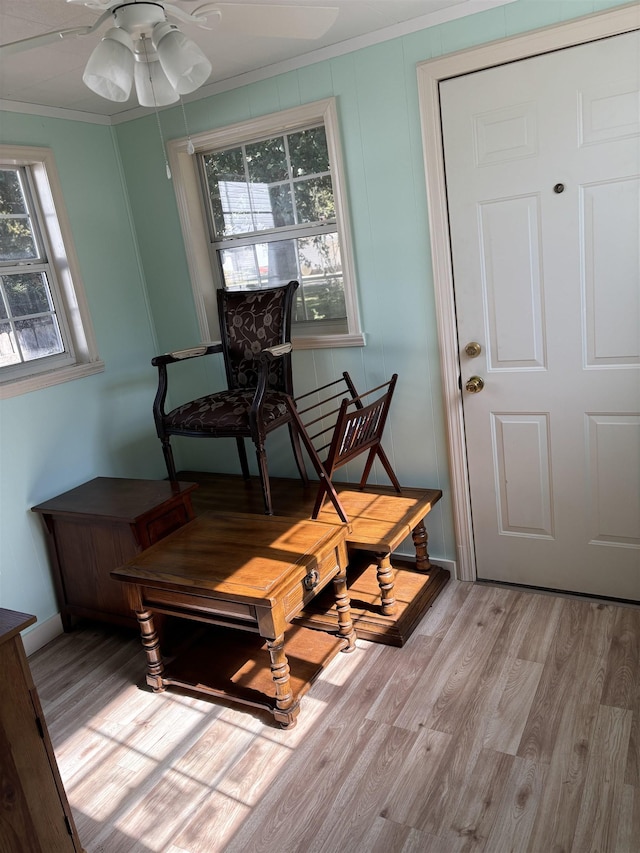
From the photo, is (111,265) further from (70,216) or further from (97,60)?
(97,60)

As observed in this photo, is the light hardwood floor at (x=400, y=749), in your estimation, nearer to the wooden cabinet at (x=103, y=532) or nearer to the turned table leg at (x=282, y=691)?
the turned table leg at (x=282, y=691)

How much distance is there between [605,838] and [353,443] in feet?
5.07

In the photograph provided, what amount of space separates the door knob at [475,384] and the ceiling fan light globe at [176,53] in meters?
1.58

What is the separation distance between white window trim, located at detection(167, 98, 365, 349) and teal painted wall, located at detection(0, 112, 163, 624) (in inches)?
13.8

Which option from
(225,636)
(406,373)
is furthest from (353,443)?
(225,636)

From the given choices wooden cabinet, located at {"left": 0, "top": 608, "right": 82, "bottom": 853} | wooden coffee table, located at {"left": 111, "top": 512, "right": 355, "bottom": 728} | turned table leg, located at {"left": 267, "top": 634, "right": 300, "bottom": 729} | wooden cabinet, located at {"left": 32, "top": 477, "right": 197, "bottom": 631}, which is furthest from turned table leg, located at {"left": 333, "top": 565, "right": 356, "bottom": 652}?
wooden cabinet, located at {"left": 0, "top": 608, "right": 82, "bottom": 853}

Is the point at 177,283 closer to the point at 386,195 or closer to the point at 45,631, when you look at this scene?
the point at 386,195

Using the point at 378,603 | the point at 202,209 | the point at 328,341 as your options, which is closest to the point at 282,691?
the point at 378,603

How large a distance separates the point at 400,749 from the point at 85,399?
6.96 ft

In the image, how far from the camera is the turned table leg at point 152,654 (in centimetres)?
247

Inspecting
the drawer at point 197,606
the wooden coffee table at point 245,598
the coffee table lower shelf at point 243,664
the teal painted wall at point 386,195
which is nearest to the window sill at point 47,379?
the teal painted wall at point 386,195

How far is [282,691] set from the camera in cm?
223

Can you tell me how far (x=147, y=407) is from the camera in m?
3.57

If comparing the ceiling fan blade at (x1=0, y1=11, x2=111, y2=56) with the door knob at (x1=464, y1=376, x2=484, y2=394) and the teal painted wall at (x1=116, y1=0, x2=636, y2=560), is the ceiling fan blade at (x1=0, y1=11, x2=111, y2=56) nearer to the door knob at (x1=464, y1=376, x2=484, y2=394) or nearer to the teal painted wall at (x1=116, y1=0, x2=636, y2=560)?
the teal painted wall at (x1=116, y1=0, x2=636, y2=560)
